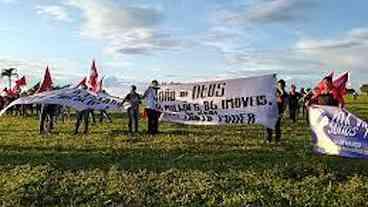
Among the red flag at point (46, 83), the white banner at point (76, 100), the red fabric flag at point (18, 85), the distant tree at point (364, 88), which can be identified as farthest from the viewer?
the distant tree at point (364, 88)

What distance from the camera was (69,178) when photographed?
13516 millimetres

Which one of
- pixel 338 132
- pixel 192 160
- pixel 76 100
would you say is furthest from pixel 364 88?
pixel 338 132

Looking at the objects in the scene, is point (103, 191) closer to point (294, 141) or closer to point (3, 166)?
point (3, 166)

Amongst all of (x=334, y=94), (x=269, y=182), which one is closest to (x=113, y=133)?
(x=334, y=94)

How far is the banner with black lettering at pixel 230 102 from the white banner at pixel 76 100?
11.4 ft

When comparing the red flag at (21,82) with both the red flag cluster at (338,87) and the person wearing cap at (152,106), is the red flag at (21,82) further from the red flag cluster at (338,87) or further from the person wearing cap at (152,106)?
the red flag cluster at (338,87)

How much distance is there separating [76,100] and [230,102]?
6544mm

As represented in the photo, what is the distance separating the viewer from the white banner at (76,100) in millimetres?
22953

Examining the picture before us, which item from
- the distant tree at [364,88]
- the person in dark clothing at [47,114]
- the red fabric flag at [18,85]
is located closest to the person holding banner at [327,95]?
the person in dark clothing at [47,114]

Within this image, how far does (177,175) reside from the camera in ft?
44.3

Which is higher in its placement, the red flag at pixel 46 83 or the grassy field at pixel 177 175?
the red flag at pixel 46 83

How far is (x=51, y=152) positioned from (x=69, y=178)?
420cm

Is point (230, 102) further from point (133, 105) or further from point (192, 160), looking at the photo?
point (133, 105)

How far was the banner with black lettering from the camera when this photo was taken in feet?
61.2
